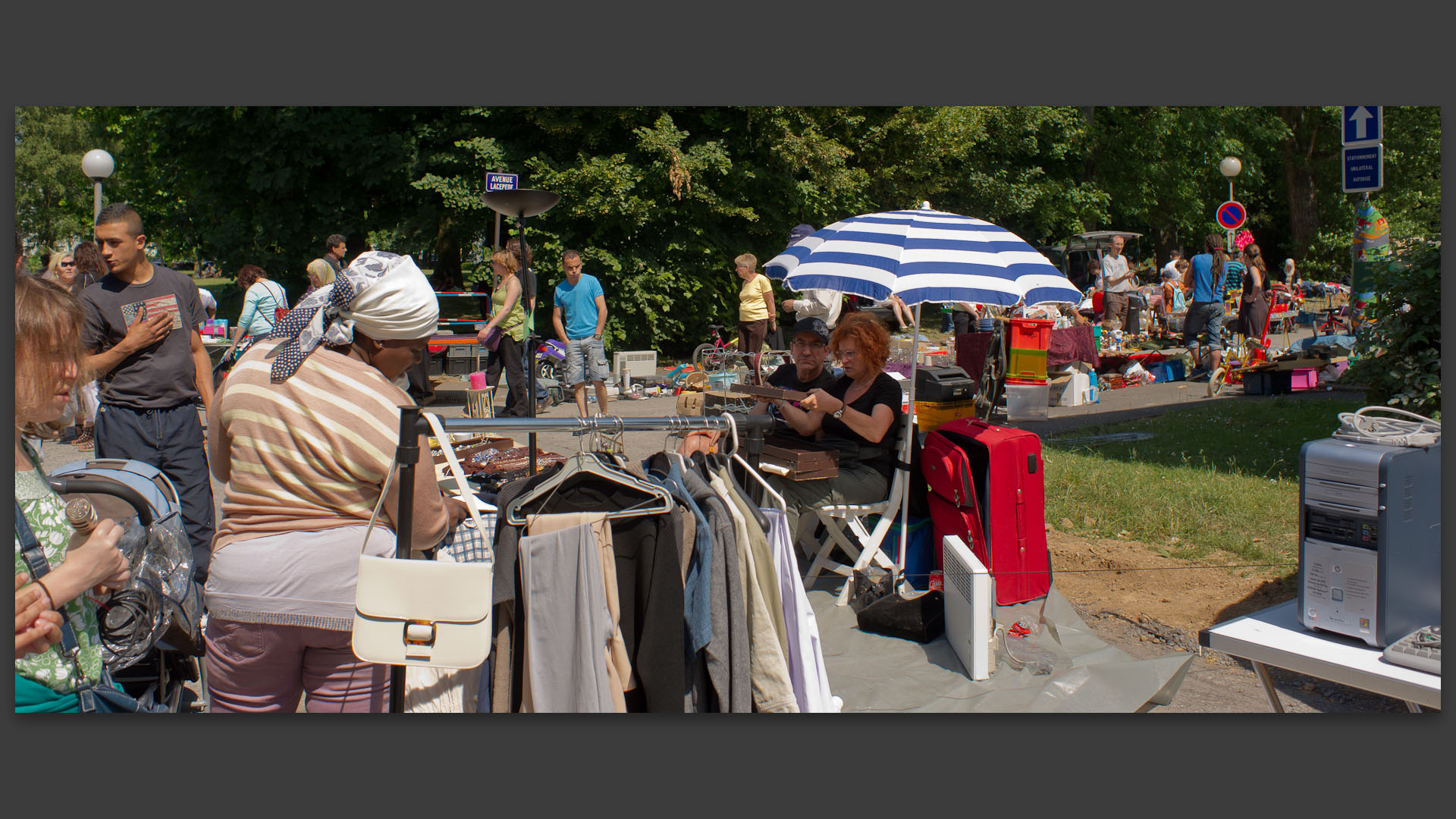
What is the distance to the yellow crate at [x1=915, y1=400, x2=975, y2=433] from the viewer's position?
6562 millimetres

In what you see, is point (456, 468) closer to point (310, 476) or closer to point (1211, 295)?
point (310, 476)

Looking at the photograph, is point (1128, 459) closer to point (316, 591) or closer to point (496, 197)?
point (496, 197)

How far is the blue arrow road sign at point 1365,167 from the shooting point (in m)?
6.82

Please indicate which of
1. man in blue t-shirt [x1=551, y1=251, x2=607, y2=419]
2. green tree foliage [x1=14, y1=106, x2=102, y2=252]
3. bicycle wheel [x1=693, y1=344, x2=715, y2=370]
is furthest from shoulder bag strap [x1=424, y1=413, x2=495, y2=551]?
green tree foliage [x1=14, y1=106, x2=102, y2=252]

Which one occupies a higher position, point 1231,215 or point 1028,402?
point 1231,215

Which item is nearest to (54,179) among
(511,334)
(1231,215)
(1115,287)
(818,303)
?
(511,334)

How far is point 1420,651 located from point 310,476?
319 cm

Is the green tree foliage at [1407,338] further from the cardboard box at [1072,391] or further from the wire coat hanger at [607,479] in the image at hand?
the wire coat hanger at [607,479]

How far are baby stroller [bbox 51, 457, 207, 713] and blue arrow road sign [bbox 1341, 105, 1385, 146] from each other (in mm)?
7054

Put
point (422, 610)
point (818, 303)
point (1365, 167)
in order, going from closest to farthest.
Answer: point (422, 610) → point (1365, 167) → point (818, 303)

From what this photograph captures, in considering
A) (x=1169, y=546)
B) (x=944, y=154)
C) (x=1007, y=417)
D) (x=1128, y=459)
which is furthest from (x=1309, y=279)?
(x=1169, y=546)

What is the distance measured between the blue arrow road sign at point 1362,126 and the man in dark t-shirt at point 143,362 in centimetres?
696

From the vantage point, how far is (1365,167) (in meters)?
6.89

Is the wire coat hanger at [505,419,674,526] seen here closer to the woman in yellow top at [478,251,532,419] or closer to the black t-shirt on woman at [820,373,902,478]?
the black t-shirt on woman at [820,373,902,478]
